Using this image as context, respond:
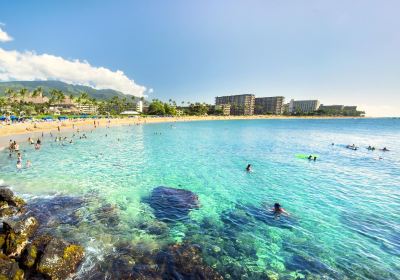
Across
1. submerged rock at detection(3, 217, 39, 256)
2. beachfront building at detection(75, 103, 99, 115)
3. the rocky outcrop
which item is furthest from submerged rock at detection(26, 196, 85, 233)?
beachfront building at detection(75, 103, 99, 115)

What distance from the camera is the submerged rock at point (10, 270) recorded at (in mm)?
6820

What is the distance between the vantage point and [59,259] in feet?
25.6

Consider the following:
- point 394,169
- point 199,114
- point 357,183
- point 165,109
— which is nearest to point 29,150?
point 357,183

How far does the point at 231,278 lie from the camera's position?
24.9 ft

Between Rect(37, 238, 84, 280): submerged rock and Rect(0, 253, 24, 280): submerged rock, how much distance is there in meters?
0.53

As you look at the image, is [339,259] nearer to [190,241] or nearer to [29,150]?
[190,241]

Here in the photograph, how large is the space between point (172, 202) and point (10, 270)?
847 cm

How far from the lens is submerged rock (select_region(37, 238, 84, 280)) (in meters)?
7.32

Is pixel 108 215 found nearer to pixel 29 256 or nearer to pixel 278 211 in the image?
pixel 29 256

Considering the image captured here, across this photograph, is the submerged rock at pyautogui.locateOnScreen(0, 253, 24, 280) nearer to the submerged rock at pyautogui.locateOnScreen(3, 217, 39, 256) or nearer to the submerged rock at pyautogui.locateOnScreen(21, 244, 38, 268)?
the submerged rock at pyautogui.locateOnScreen(21, 244, 38, 268)

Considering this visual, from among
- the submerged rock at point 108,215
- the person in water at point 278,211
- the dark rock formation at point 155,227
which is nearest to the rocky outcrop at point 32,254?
the submerged rock at point 108,215

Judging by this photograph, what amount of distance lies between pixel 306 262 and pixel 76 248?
31.9ft

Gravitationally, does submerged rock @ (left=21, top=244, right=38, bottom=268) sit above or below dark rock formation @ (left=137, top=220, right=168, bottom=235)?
above

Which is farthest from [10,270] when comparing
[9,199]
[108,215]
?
[9,199]
